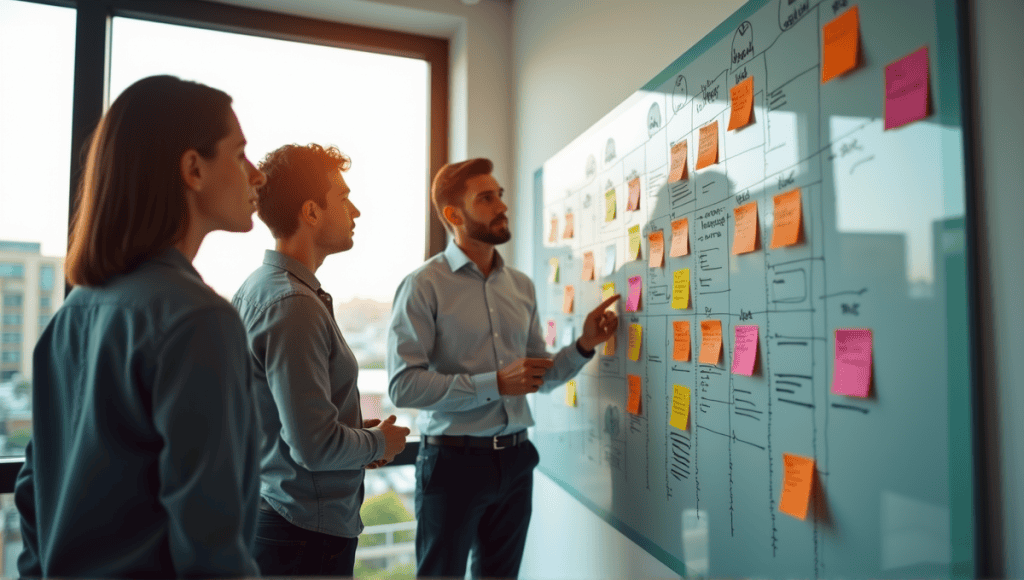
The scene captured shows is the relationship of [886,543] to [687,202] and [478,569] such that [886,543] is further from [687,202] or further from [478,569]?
[478,569]

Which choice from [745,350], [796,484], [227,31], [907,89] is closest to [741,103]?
[907,89]

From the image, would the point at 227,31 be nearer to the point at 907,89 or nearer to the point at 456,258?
the point at 456,258

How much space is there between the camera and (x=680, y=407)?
147 cm

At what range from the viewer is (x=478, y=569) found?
1.99 metres

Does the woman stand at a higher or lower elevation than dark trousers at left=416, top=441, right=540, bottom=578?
higher

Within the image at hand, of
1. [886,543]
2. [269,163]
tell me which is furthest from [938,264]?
[269,163]

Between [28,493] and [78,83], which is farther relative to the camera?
[78,83]

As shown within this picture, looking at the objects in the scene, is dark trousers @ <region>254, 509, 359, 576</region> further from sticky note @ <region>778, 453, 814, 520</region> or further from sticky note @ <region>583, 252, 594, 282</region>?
sticky note @ <region>583, 252, 594, 282</region>

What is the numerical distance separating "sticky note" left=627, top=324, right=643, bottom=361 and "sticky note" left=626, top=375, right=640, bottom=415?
57mm

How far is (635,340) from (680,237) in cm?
36

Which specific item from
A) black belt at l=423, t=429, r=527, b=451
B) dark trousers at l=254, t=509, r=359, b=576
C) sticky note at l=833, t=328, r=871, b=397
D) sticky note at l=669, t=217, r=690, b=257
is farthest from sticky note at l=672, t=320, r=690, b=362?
dark trousers at l=254, t=509, r=359, b=576

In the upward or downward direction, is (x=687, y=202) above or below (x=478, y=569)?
above

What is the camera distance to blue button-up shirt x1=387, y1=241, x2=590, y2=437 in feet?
6.03

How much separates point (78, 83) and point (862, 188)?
2845 millimetres
